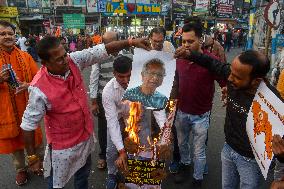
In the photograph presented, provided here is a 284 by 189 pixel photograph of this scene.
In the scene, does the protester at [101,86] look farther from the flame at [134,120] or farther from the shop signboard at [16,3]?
the shop signboard at [16,3]

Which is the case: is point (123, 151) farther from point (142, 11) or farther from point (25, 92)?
point (142, 11)

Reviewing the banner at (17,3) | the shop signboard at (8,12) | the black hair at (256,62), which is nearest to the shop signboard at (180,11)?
the shop signboard at (8,12)

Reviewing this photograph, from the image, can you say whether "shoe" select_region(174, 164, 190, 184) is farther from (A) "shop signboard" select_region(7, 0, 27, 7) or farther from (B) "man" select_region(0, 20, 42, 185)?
(A) "shop signboard" select_region(7, 0, 27, 7)

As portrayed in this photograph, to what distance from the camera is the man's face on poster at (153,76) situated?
2.82 metres

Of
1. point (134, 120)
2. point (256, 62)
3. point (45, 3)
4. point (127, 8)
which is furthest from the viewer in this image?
point (45, 3)

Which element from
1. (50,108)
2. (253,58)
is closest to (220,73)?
(253,58)

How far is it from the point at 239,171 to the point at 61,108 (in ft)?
5.47

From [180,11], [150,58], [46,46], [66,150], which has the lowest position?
[66,150]

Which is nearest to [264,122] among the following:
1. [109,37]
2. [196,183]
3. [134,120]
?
[134,120]

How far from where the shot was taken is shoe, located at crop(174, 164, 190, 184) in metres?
4.18

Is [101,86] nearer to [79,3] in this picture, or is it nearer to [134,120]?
[134,120]

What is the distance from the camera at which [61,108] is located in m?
2.72

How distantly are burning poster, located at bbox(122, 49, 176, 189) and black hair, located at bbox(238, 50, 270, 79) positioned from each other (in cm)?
72

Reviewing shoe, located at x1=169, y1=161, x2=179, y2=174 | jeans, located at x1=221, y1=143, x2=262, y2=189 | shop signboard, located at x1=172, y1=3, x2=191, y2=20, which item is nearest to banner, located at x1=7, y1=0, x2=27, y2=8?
shop signboard, located at x1=172, y1=3, x2=191, y2=20
